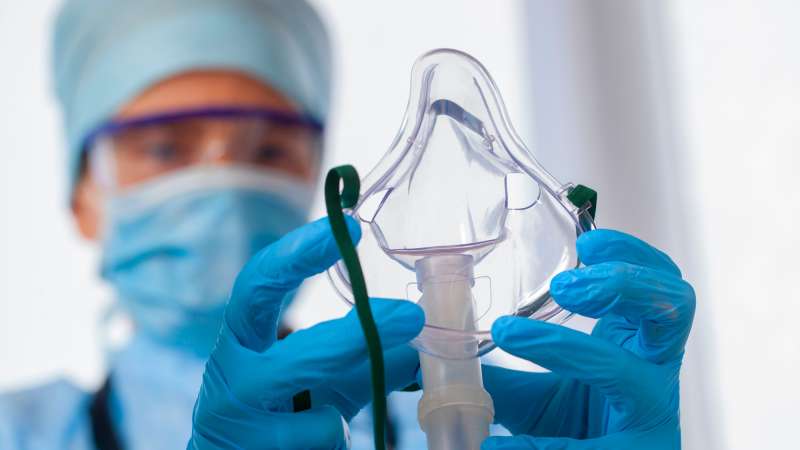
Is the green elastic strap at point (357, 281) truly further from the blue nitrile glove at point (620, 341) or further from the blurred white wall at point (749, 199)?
the blurred white wall at point (749, 199)

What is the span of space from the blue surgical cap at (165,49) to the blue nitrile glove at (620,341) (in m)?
1.14

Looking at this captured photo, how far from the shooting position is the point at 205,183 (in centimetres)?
182

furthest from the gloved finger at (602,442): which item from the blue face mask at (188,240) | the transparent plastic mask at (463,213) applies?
the blue face mask at (188,240)

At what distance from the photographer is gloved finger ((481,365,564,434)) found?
1.02m

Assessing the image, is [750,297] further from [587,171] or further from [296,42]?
[296,42]

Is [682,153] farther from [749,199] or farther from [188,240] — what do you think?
[188,240]

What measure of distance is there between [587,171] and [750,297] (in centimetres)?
47

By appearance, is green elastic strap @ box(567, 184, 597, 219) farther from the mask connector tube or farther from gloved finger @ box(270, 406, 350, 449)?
gloved finger @ box(270, 406, 350, 449)

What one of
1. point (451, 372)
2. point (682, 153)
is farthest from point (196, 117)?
point (451, 372)

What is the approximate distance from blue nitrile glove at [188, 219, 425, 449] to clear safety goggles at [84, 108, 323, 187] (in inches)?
38.0

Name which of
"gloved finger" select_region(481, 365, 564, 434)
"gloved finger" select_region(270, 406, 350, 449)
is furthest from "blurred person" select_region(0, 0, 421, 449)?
"gloved finger" select_region(270, 406, 350, 449)

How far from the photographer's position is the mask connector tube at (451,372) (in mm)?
791

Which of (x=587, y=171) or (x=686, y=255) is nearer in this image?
(x=686, y=255)

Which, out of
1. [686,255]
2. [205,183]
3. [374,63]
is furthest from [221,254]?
[686,255]
